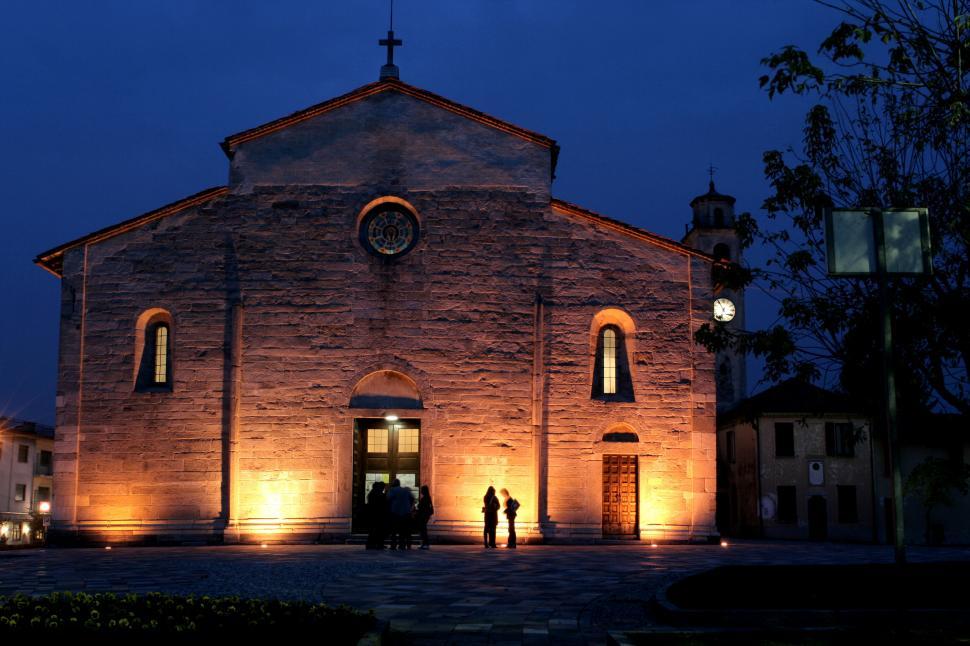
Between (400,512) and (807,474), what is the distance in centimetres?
2294

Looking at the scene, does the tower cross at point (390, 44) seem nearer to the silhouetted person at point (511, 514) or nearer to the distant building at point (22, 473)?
the silhouetted person at point (511, 514)

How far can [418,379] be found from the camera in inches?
976

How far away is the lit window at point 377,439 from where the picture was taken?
25203mm

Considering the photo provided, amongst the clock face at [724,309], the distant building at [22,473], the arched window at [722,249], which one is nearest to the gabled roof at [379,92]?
the clock face at [724,309]

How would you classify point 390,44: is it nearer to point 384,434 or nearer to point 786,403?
point 384,434

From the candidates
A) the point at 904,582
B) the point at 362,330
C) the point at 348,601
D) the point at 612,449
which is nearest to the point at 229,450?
the point at 362,330

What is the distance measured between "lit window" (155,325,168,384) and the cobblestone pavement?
433 cm

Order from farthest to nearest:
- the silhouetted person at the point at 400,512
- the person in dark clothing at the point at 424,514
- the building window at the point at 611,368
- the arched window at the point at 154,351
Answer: the building window at the point at 611,368, the arched window at the point at 154,351, the person in dark clothing at the point at 424,514, the silhouetted person at the point at 400,512

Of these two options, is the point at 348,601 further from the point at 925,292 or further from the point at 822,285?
the point at 925,292

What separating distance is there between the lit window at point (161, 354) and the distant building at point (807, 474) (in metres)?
22.3

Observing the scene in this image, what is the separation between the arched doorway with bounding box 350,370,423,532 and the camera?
2466cm

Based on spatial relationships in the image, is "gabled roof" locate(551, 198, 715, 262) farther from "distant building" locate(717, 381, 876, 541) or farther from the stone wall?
"distant building" locate(717, 381, 876, 541)

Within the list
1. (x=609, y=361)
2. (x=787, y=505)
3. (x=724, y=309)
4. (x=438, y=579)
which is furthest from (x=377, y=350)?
(x=724, y=309)

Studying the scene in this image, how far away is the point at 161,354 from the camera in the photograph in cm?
2519
